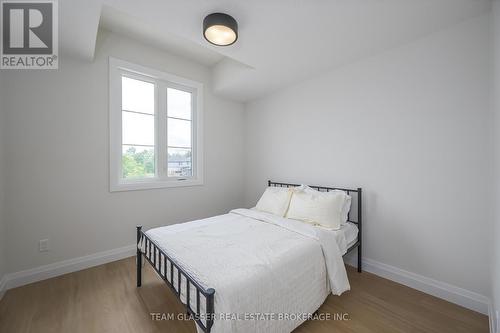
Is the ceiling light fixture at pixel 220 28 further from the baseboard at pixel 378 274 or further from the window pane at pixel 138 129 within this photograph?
the baseboard at pixel 378 274

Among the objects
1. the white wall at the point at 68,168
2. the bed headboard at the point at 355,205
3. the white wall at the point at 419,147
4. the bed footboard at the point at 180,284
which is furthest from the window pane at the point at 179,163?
the bed headboard at the point at 355,205

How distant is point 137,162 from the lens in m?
2.85

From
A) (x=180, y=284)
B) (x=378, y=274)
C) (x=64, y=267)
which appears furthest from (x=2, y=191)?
(x=378, y=274)

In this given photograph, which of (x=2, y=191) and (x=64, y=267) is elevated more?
(x=2, y=191)

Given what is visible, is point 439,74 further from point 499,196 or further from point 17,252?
point 17,252

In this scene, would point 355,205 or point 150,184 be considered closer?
point 355,205

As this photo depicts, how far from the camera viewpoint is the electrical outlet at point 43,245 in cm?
219

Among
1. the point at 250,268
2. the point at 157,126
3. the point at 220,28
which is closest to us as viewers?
the point at 250,268

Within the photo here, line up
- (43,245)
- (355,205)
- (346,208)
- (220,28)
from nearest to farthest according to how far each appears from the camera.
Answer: (220,28) → (43,245) → (346,208) → (355,205)

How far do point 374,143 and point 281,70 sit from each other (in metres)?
1.46

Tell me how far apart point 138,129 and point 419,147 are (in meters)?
3.35

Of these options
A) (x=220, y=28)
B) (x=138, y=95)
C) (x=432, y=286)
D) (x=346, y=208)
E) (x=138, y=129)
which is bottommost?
(x=432, y=286)

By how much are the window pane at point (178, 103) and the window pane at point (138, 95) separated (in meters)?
0.25

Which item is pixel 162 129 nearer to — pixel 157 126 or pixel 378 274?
pixel 157 126
